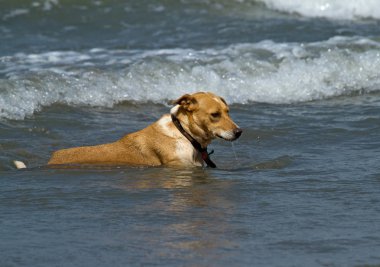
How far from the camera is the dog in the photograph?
27.2 ft

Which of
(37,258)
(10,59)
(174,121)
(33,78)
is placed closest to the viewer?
(37,258)

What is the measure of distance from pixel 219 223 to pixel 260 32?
32.9ft

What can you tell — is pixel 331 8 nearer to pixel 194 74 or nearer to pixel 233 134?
pixel 194 74

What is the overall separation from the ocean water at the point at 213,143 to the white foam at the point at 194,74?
28 millimetres

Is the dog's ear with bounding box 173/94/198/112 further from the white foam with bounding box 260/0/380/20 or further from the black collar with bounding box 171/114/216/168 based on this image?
the white foam with bounding box 260/0/380/20

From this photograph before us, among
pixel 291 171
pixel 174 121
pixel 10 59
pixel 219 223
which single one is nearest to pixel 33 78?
pixel 10 59

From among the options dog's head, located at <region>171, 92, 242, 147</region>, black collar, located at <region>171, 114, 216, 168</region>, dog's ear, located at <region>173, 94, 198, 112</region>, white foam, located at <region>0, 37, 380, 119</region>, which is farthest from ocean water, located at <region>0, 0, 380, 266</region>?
dog's ear, located at <region>173, 94, 198, 112</region>

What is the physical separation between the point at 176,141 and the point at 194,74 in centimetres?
459

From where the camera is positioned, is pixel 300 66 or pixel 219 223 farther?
pixel 300 66

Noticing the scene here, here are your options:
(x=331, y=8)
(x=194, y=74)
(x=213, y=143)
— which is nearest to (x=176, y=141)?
(x=213, y=143)

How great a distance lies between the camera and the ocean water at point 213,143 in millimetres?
5711

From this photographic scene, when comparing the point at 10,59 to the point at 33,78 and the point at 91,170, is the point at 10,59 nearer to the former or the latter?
the point at 33,78

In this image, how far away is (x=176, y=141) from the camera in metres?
8.43

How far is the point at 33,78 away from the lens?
11844mm
